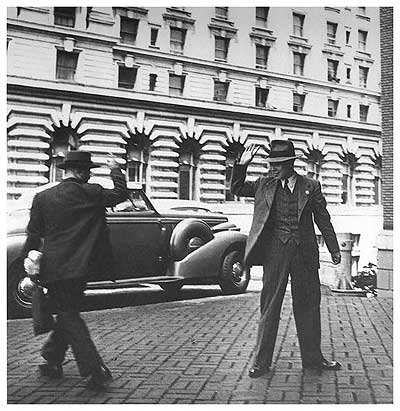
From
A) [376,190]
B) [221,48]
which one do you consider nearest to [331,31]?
[221,48]

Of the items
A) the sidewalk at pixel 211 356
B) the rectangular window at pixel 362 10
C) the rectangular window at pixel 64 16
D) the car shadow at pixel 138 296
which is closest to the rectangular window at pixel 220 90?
the rectangular window at pixel 64 16

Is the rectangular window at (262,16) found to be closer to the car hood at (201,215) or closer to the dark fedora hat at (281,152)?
the dark fedora hat at (281,152)

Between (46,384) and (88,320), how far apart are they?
3.94 feet

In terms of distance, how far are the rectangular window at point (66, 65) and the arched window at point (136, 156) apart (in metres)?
0.81

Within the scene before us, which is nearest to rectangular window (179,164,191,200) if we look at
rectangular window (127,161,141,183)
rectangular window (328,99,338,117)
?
rectangular window (127,161,141,183)

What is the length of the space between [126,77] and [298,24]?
5.97 feet

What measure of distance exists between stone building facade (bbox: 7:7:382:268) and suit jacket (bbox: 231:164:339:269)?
0.74 meters

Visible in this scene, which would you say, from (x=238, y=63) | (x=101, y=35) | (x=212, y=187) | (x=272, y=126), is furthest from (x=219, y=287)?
(x=101, y=35)

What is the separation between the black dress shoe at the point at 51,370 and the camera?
13.0ft

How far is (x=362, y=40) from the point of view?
5547 mm

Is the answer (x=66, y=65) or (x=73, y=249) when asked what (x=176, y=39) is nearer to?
(x=66, y=65)

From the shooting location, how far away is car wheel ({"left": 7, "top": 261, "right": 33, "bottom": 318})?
190 inches

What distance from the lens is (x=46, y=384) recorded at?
12.7 feet

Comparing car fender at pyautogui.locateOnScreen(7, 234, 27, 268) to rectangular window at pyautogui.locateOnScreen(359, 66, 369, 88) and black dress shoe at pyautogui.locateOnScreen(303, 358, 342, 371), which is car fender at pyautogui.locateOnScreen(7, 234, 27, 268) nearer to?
black dress shoe at pyautogui.locateOnScreen(303, 358, 342, 371)
